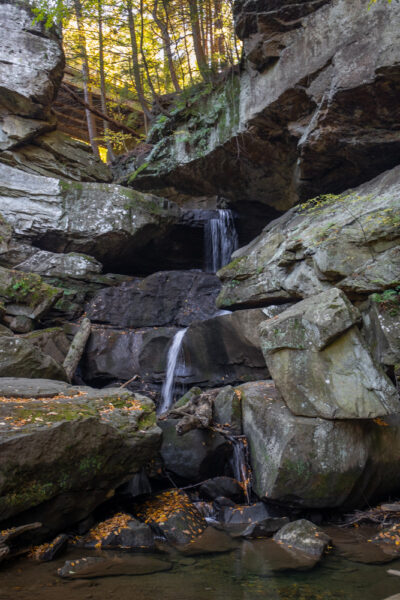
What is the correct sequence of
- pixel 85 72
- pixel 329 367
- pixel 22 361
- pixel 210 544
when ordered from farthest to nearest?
pixel 85 72 < pixel 22 361 < pixel 329 367 < pixel 210 544

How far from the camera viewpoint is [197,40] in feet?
42.2

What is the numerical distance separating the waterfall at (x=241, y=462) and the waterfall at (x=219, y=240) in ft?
26.1

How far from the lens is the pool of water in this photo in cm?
320

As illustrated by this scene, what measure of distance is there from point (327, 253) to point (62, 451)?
571 centimetres

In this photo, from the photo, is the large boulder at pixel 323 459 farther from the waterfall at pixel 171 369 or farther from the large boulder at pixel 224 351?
the waterfall at pixel 171 369

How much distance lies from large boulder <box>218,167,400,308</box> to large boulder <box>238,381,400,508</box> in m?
2.55

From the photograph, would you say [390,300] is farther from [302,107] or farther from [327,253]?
[302,107]

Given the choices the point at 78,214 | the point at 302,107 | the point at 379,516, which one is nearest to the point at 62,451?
the point at 379,516

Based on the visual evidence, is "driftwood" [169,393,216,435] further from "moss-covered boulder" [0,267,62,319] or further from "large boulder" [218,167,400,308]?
"moss-covered boulder" [0,267,62,319]

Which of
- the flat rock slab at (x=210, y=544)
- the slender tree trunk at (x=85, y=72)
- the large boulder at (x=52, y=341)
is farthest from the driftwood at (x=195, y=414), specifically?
the slender tree trunk at (x=85, y=72)

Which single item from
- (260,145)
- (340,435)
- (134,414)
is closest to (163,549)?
(134,414)

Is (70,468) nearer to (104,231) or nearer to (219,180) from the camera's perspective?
(104,231)

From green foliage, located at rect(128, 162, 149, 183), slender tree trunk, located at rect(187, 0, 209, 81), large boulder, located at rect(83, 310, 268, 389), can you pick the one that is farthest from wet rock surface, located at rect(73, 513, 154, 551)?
slender tree trunk, located at rect(187, 0, 209, 81)

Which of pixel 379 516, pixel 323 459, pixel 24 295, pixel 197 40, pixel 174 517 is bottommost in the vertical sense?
pixel 379 516
